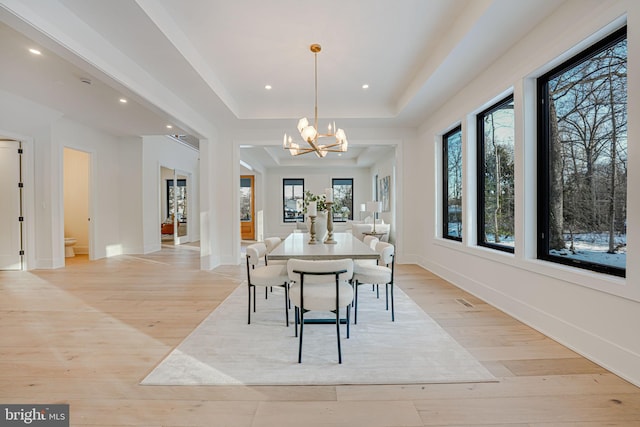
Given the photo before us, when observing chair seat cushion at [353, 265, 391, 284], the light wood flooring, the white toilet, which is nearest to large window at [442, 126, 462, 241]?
the light wood flooring

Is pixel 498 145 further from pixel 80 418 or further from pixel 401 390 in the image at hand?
pixel 80 418

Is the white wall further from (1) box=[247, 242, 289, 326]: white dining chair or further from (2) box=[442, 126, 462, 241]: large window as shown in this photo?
(1) box=[247, 242, 289, 326]: white dining chair

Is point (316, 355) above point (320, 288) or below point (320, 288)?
below

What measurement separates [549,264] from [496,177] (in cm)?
131

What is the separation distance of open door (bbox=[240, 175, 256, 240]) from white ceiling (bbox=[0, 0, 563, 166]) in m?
6.28

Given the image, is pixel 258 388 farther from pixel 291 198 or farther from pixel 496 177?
pixel 291 198

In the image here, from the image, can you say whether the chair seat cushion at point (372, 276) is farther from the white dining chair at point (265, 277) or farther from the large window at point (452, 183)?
the large window at point (452, 183)

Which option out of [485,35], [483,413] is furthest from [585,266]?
[485,35]

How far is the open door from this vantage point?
1137cm

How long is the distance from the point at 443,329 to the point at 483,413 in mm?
1120

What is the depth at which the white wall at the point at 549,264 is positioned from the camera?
193cm

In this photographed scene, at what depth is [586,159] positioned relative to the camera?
7.94ft

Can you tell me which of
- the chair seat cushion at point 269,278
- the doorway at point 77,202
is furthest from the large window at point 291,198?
the chair seat cushion at point 269,278

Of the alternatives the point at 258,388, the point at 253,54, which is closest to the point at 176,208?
the point at 253,54
